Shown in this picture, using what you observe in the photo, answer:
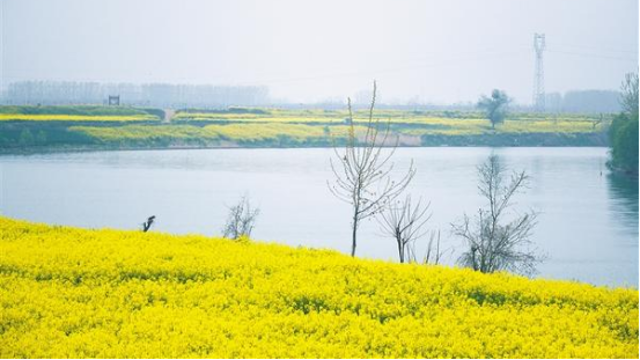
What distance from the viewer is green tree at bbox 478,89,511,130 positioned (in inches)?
2256

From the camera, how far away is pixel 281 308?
18.6 ft

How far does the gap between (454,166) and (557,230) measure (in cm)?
1657

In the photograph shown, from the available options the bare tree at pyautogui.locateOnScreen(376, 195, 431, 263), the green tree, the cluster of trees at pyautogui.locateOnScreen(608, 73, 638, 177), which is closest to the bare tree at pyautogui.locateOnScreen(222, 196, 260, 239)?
the bare tree at pyautogui.locateOnScreen(376, 195, 431, 263)

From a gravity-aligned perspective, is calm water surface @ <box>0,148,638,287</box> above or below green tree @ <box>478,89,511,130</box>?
below

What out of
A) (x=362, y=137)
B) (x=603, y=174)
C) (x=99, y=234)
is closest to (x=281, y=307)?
(x=99, y=234)

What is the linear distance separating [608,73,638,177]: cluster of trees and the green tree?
20.3m

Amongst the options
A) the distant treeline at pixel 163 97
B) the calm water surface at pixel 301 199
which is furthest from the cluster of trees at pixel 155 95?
the calm water surface at pixel 301 199

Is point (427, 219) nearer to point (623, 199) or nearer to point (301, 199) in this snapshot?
point (301, 199)

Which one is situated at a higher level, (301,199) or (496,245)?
(496,245)

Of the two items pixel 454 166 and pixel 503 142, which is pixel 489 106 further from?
pixel 454 166

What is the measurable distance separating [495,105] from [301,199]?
3468cm

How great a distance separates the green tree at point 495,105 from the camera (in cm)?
5731

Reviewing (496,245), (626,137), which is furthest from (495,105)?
(496,245)

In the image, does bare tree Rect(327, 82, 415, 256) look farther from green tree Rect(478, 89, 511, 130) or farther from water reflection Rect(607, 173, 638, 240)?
green tree Rect(478, 89, 511, 130)
